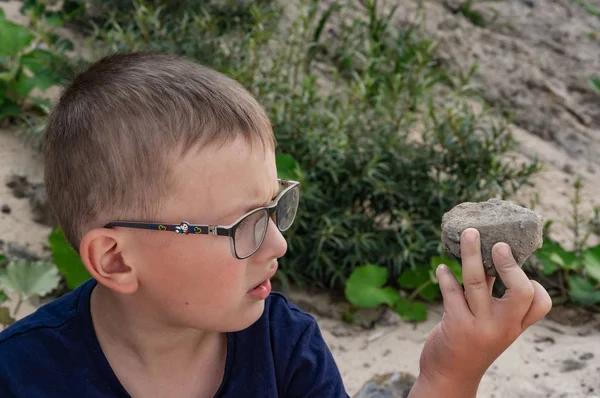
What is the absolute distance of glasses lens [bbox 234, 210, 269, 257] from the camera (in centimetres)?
157

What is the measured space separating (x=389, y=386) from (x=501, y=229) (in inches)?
45.6

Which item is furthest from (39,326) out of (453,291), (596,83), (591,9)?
(591,9)

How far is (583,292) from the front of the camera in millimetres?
3234

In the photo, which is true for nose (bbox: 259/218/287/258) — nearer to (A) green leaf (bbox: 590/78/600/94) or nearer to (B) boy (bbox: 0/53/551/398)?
(B) boy (bbox: 0/53/551/398)

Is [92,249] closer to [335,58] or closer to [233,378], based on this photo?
[233,378]

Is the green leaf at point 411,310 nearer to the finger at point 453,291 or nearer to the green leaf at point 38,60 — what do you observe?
the finger at point 453,291

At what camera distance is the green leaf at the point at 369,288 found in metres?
3.12

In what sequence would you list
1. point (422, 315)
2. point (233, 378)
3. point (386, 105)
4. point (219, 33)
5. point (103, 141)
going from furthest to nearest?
1. point (219, 33)
2. point (386, 105)
3. point (422, 315)
4. point (233, 378)
5. point (103, 141)

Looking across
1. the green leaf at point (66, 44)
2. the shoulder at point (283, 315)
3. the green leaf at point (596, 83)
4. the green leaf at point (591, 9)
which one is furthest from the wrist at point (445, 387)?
the green leaf at point (591, 9)

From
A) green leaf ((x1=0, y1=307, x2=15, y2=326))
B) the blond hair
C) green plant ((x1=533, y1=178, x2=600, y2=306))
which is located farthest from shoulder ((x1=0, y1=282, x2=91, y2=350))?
green plant ((x1=533, y1=178, x2=600, y2=306))

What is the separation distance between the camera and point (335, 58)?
4461 millimetres

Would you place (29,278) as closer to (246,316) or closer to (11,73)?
(11,73)

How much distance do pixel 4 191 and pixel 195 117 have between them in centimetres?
212

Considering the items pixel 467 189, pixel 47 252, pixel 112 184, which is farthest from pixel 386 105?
pixel 112 184
